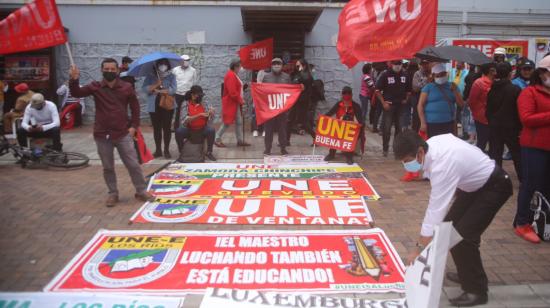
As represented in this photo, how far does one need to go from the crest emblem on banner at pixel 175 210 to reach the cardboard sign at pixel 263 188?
321 millimetres

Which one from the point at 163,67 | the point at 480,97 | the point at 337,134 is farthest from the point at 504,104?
the point at 163,67

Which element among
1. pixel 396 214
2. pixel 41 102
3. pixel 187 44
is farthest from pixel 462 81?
pixel 41 102

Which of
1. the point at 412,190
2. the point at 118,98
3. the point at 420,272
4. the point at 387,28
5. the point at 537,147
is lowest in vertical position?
the point at 412,190

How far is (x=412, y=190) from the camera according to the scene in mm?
7367

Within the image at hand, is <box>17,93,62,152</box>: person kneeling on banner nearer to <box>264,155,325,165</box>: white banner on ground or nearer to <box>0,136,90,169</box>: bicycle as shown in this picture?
<box>0,136,90,169</box>: bicycle

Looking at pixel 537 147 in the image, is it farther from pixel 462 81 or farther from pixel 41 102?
pixel 41 102

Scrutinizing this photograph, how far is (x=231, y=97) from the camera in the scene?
1077 cm

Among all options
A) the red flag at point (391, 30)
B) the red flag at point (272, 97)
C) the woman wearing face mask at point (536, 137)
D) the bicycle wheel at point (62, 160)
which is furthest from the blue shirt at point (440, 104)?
the bicycle wheel at point (62, 160)

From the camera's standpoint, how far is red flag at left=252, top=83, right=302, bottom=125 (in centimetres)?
995

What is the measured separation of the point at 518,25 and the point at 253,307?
1660 cm

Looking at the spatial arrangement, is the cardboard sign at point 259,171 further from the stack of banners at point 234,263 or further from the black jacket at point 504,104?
the stack of banners at point 234,263

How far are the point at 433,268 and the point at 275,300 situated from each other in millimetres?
1186

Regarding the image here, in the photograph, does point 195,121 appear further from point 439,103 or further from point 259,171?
point 439,103

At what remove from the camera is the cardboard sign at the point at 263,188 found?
22.7 ft
